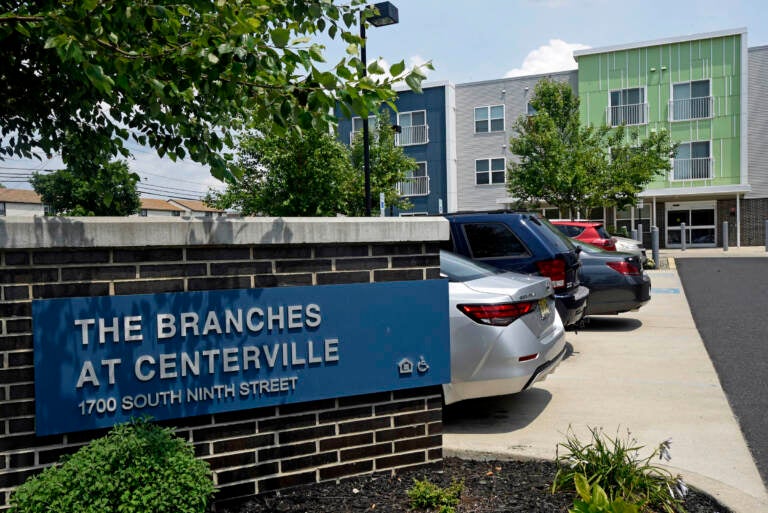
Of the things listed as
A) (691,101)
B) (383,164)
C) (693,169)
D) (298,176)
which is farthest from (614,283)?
(691,101)

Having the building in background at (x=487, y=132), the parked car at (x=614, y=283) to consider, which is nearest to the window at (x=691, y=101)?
the building in background at (x=487, y=132)

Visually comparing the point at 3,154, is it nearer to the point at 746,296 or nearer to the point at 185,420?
the point at 185,420

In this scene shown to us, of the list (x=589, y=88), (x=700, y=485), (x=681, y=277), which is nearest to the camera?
(x=700, y=485)

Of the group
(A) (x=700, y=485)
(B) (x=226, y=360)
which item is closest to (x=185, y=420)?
(B) (x=226, y=360)

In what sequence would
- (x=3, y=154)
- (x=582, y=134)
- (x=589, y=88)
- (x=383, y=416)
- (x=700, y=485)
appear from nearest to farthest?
(x=700, y=485) → (x=383, y=416) → (x=3, y=154) → (x=582, y=134) → (x=589, y=88)

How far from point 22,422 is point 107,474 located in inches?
25.6

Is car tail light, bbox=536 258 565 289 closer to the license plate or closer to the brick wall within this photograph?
the license plate

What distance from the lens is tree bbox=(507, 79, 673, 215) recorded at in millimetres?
29641

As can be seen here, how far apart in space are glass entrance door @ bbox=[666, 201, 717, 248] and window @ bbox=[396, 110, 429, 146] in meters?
14.7

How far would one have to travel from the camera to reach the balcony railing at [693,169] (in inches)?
1469

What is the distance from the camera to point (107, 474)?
3330 mm

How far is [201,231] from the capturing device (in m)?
3.96

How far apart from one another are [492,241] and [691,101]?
33.7 m

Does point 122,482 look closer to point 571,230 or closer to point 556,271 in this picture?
point 556,271
